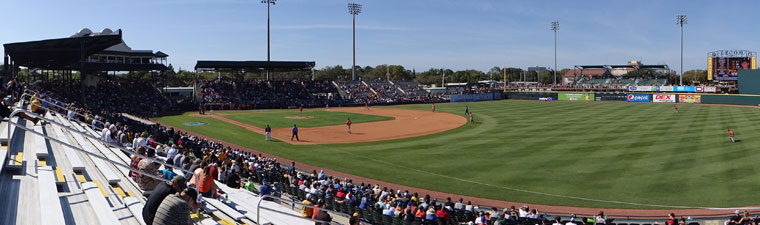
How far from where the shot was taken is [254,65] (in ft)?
240

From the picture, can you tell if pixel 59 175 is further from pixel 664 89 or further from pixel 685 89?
pixel 664 89

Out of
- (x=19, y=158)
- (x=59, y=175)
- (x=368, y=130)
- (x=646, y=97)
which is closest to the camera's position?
(x=59, y=175)

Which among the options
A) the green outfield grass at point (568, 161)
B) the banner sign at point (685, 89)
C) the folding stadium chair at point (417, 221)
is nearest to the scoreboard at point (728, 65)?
the banner sign at point (685, 89)

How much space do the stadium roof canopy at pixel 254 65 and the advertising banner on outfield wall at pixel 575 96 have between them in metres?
44.3

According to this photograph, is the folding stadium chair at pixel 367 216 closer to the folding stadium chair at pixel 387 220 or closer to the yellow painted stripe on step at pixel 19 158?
the folding stadium chair at pixel 387 220

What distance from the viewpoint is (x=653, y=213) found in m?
17.4

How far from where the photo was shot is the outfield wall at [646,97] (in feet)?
235

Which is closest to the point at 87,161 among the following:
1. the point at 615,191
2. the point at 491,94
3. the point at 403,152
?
the point at 615,191

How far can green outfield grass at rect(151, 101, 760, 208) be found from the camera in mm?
19969

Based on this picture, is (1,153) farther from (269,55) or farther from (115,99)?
(269,55)

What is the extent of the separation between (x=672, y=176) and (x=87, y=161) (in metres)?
22.6

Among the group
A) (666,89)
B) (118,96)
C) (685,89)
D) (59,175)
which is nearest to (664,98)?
(685,89)

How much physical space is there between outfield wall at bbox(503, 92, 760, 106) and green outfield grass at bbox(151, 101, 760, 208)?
34.4m

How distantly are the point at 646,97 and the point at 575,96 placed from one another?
11.2 metres
